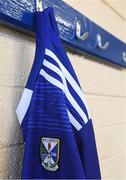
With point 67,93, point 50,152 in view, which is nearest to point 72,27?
point 67,93

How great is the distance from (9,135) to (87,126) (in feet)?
0.66

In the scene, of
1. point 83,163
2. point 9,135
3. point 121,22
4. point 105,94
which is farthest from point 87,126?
point 121,22

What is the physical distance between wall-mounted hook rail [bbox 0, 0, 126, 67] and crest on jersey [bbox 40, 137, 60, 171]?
0.30 meters

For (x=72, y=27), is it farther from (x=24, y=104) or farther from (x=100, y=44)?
(x=24, y=104)

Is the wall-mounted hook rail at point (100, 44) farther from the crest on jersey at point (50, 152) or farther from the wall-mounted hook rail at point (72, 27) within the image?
the crest on jersey at point (50, 152)

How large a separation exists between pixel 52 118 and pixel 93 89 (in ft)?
1.63

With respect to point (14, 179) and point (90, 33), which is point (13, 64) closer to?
point (14, 179)

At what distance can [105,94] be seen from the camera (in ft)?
4.18

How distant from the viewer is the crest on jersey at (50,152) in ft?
2.20

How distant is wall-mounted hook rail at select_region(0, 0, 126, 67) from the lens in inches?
27.6

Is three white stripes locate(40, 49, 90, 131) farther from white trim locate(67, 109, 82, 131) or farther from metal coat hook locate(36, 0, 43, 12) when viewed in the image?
metal coat hook locate(36, 0, 43, 12)

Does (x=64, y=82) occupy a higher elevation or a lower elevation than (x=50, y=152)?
higher

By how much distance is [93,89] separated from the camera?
116 cm

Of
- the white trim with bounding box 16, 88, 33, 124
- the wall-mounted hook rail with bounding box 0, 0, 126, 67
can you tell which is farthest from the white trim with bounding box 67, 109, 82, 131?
the wall-mounted hook rail with bounding box 0, 0, 126, 67
